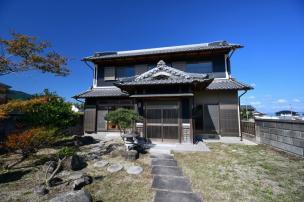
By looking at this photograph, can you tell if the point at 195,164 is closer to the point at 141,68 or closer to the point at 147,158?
the point at 147,158

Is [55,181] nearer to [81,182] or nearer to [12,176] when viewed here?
[81,182]

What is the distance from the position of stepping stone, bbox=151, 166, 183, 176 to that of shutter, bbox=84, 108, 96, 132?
9459mm

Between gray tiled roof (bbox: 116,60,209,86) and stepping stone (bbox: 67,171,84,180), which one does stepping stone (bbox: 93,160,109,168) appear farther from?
gray tiled roof (bbox: 116,60,209,86)

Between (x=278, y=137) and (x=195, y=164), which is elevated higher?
(x=278, y=137)

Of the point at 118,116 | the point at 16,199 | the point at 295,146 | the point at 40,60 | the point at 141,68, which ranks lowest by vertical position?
the point at 16,199

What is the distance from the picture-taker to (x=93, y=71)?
1573 centimetres

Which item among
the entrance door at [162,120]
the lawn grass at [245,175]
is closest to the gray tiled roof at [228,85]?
the entrance door at [162,120]

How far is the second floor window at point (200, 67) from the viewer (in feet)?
43.8

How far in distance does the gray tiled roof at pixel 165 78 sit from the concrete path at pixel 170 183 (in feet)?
15.0

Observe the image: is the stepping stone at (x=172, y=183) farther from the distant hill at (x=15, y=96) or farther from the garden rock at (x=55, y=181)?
the distant hill at (x=15, y=96)

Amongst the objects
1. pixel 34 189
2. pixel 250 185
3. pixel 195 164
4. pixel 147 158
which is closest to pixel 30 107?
pixel 34 189

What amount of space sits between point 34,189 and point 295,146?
33.8 feet

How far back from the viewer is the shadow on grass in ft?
17.3

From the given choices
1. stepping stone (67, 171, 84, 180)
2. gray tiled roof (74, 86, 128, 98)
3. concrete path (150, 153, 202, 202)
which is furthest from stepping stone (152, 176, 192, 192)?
gray tiled roof (74, 86, 128, 98)
